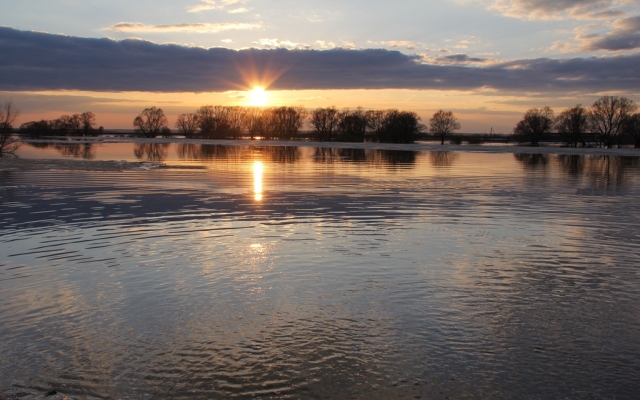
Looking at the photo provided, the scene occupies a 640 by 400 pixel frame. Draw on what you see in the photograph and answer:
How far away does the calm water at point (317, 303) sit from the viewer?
5.74 metres

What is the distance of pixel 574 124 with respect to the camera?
125 m

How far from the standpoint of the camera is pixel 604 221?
1526cm

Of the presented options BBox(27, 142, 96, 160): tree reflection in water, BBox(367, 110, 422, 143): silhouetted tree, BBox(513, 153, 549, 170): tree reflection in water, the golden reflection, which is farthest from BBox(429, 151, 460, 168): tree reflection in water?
BBox(367, 110, 422, 143): silhouetted tree

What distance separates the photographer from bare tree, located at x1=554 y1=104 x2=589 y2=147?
124 m

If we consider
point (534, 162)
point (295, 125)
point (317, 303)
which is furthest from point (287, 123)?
point (317, 303)

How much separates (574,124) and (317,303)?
13126 cm

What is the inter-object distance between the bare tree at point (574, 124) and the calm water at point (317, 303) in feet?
388

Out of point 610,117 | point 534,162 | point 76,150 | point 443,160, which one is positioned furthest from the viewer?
point 610,117

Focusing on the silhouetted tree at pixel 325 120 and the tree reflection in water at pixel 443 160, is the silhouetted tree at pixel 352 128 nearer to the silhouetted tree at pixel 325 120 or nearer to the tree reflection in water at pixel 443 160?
the silhouetted tree at pixel 325 120

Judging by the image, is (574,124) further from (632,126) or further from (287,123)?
(287,123)

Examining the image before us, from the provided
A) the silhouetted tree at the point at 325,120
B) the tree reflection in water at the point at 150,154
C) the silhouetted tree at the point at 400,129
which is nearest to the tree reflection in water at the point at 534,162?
the tree reflection in water at the point at 150,154

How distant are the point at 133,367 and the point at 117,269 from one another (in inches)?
160

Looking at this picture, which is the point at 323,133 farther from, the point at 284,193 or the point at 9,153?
the point at 284,193

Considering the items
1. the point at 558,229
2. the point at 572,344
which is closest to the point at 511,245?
the point at 558,229
